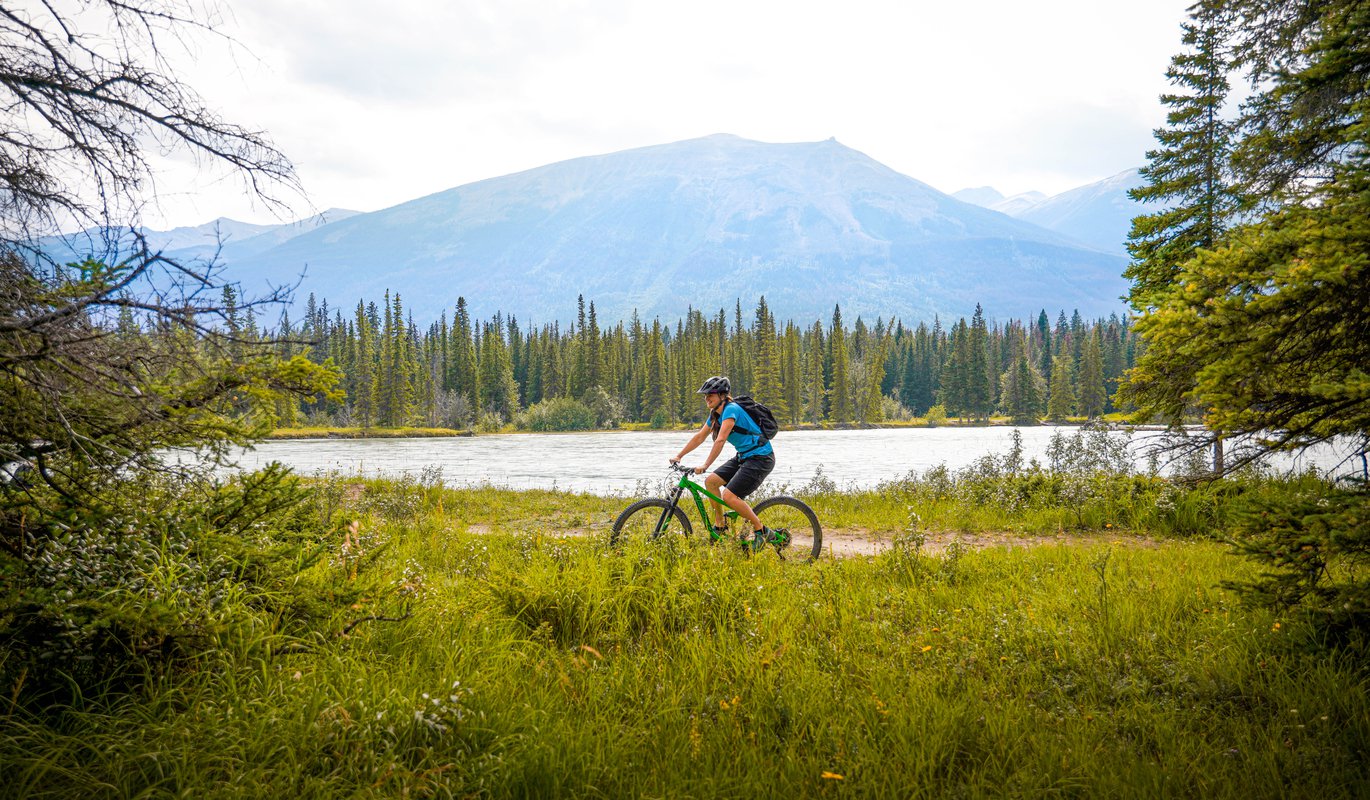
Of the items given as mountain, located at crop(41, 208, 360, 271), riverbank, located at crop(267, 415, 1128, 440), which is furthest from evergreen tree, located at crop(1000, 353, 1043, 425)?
mountain, located at crop(41, 208, 360, 271)

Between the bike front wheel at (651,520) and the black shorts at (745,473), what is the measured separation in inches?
27.4

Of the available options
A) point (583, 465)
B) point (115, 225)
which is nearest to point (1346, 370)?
point (115, 225)

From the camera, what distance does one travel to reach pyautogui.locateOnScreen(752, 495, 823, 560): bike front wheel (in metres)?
7.97

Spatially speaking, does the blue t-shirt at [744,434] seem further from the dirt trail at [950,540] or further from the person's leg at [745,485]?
the dirt trail at [950,540]

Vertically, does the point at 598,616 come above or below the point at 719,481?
below

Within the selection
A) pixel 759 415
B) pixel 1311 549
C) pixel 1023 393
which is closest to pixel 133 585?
pixel 759 415

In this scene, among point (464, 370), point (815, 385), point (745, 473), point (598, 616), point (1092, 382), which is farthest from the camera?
point (815, 385)

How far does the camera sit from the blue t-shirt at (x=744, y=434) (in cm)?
754

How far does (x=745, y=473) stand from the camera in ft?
24.8

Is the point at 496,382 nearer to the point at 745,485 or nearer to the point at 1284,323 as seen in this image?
the point at 745,485

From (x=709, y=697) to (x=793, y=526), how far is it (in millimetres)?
7955

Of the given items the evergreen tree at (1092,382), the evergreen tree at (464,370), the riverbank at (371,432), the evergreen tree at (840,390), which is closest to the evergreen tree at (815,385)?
the evergreen tree at (840,390)

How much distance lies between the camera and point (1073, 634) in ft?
16.0

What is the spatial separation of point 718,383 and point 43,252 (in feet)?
19.0
